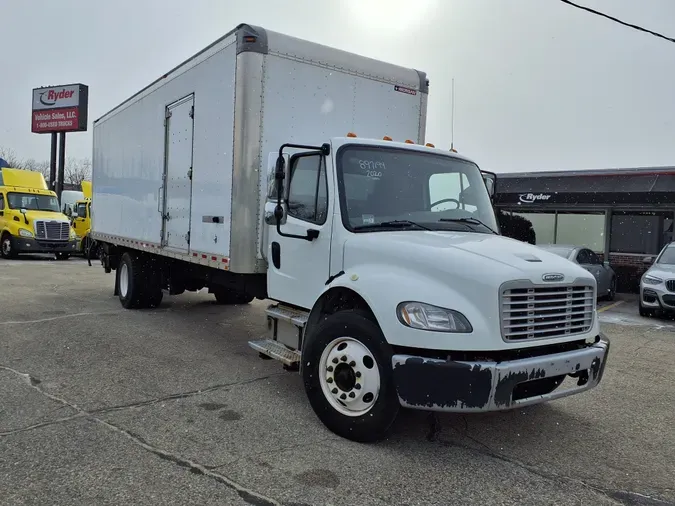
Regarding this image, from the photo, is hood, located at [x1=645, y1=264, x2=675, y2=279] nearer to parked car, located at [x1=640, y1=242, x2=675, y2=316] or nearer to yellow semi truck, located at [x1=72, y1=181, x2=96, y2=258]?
parked car, located at [x1=640, y1=242, x2=675, y2=316]

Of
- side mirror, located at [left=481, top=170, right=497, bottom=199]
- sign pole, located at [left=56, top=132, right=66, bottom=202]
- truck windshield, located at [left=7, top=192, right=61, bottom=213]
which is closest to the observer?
side mirror, located at [left=481, top=170, right=497, bottom=199]

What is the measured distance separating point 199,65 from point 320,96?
1.67 m

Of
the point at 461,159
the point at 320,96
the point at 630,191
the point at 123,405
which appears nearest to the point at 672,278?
the point at 630,191

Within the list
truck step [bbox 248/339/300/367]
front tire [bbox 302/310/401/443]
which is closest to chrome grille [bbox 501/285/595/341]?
front tire [bbox 302/310/401/443]

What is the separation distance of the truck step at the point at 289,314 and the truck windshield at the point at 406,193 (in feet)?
3.25

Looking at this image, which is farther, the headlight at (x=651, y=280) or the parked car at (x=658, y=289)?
the headlight at (x=651, y=280)

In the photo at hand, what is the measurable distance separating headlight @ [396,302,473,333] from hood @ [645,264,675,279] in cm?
943

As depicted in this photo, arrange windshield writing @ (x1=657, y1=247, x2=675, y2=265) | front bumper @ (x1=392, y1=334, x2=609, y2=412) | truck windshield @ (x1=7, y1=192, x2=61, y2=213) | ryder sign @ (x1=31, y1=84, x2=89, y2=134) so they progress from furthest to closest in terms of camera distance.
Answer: ryder sign @ (x1=31, y1=84, x2=89, y2=134) → truck windshield @ (x1=7, y1=192, x2=61, y2=213) → windshield writing @ (x1=657, y1=247, x2=675, y2=265) → front bumper @ (x1=392, y1=334, x2=609, y2=412)

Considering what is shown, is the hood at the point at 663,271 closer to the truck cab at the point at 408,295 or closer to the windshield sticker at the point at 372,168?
the truck cab at the point at 408,295

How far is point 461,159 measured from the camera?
5578 millimetres

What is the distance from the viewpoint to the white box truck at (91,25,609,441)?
12.4 ft

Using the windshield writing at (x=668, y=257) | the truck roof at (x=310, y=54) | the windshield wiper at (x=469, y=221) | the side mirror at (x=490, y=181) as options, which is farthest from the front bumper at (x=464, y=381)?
the windshield writing at (x=668, y=257)

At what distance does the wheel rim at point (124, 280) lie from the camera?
9938 millimetres

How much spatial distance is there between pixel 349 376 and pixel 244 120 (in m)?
2.85
